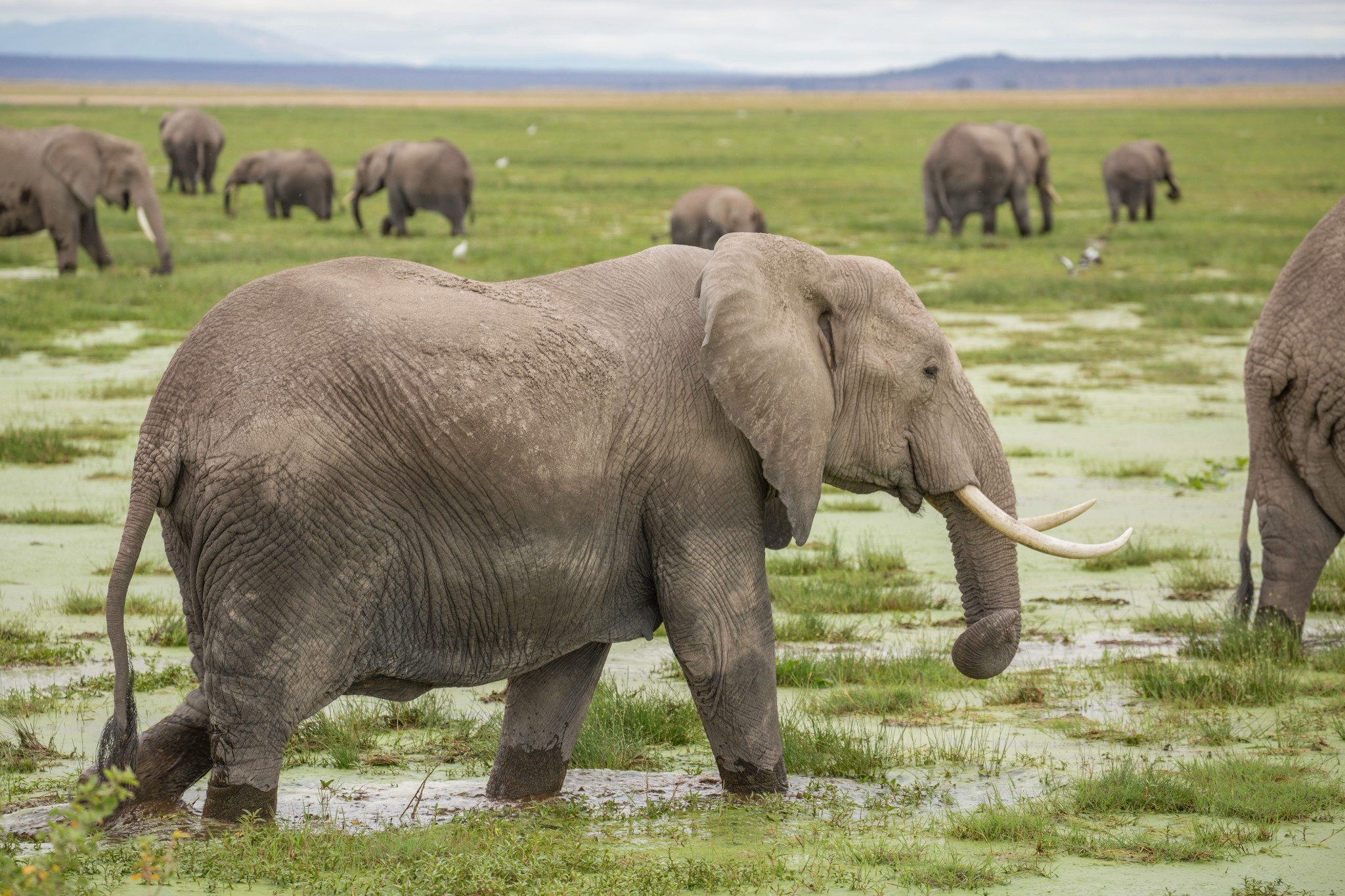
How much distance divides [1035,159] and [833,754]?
23485 mm

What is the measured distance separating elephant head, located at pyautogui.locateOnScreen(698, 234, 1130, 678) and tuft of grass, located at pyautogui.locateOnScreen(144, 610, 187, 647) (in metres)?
2.93

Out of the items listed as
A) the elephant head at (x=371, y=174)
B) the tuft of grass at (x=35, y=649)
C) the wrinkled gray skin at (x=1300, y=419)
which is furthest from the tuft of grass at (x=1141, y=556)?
the elephant head at (x=371, y=174)

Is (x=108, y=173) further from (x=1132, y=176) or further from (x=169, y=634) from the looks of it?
(x=1132, y=176)

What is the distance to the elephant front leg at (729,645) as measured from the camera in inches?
181

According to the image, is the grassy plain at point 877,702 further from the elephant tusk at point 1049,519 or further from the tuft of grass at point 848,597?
the elephant tusk at point 1049,519

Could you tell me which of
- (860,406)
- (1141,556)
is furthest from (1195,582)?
(860,406)

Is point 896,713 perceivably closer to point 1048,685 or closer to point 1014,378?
point 1048,685

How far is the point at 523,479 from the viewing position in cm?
437

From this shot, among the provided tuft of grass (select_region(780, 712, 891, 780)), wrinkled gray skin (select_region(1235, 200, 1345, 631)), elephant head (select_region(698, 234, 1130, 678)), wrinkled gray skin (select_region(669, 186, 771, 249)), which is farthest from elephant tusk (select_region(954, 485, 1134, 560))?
wrinkled gray skin (select_region(669, 186, 771, 249))

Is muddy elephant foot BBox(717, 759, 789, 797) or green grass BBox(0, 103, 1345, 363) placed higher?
muddy elephant foot BBox(717, 759, 789, 797)

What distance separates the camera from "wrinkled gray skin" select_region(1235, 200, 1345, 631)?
21.1 ft

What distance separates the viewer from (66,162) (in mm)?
19094

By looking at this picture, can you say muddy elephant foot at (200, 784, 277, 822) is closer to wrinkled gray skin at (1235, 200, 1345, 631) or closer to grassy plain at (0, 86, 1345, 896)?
grassy plain at (0, 86, 1345, 896)

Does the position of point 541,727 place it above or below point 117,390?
above
